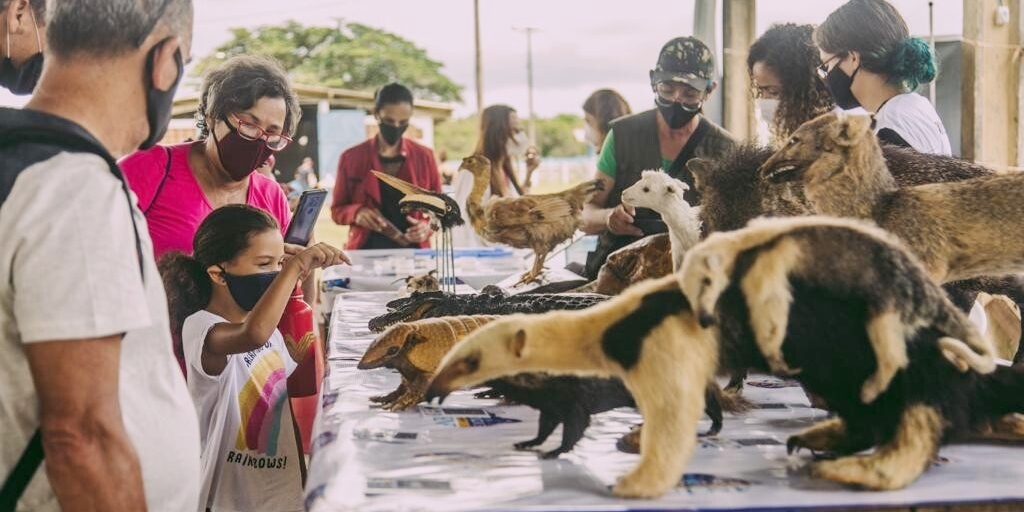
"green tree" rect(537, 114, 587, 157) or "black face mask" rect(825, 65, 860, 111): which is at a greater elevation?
"green tree" rect(537, 114, 587, 157)

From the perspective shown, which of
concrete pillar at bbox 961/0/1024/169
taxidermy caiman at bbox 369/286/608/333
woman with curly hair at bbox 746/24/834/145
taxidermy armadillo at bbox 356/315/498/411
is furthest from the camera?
concrete pillar at bbox 961/0/1024/169

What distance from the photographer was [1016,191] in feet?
5.42

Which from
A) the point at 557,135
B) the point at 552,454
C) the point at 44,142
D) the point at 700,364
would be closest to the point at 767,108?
the point at 552,454

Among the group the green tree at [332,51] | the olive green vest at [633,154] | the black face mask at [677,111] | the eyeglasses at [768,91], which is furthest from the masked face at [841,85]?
the green tree at [332,51]

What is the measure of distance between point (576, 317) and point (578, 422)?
0.89ft

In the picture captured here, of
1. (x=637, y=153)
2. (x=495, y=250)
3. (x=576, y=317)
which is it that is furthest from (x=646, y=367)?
(x=495, y=250)

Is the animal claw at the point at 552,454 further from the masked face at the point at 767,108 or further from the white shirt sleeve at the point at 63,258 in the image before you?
the masked face at the point at 767,108

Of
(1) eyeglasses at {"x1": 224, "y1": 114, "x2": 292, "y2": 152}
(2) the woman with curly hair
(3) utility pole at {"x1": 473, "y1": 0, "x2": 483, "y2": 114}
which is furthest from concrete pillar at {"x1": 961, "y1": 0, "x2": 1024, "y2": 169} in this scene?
(3) utility pole at {"x1": 473, "y1": 0, "x2": 483, "y2": 114}

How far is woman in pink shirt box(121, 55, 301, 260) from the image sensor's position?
9.68ft

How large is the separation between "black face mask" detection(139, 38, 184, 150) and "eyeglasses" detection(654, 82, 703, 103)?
177cm

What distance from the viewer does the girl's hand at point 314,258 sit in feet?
8.48

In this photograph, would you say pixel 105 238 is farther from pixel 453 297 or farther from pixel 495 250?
pixel 495 250

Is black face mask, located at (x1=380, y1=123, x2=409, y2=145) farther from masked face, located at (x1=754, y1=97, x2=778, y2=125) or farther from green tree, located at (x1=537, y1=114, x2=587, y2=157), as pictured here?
green tree, located at (x1=537, y1=114, x2=587, y2=157)

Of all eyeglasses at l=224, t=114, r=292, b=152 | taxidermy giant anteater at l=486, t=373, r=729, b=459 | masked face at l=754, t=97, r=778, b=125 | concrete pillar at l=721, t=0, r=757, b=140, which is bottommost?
taxidermy giant anteater at l=486, t=373, r=729, b=459
